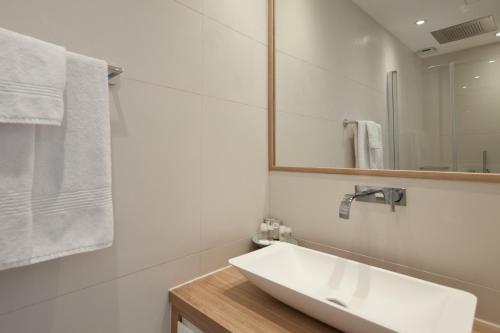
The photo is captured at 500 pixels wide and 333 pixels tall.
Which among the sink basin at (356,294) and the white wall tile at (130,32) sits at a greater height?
the white wall tile at (130,32)

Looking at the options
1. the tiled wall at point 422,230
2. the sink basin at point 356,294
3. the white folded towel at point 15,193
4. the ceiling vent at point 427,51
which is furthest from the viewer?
the ceiling vent at point 427,51

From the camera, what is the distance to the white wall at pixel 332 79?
945 mm

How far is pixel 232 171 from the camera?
44.6 inches

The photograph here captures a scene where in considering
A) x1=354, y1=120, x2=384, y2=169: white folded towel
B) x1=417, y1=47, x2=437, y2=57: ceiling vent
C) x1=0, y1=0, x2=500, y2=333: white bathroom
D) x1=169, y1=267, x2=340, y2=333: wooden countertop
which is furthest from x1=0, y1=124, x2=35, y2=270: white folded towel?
x1=417, y1=47, x2=437, y2=57: ceiling vent

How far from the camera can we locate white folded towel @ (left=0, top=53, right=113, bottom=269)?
606mm

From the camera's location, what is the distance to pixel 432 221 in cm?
87

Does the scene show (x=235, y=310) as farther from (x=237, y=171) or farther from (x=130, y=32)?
(x=130, y=32)

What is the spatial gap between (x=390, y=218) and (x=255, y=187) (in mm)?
552

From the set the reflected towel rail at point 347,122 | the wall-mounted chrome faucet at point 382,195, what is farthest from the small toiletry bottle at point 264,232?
the reflected towel rail at point 347,122

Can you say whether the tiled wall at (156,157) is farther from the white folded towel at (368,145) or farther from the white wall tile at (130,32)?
the white folded towel at (368,145)

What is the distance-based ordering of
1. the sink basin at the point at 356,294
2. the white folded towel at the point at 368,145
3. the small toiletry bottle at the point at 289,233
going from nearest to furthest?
the sink basin at the point at 356,294, the white folded towel at the point at 368,145, the small toiletry bottle at the point at 289,233

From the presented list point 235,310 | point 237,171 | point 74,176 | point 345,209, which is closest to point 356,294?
point 345,209

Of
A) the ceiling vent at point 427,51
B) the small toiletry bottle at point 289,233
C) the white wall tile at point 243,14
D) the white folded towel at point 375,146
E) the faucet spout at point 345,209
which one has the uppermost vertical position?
the white wall tile at point 243,14

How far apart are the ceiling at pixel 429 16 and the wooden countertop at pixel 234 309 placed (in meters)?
0.91
